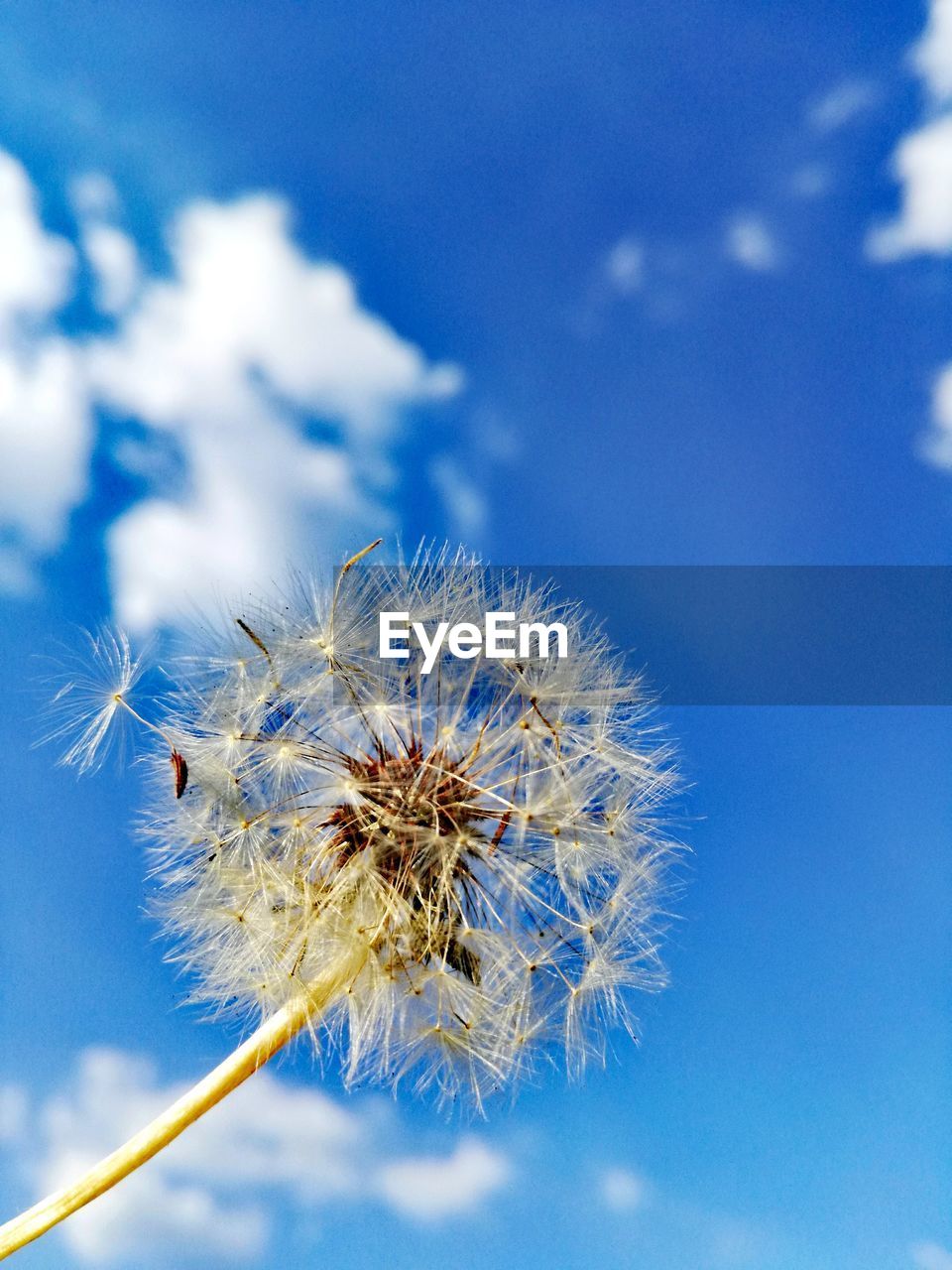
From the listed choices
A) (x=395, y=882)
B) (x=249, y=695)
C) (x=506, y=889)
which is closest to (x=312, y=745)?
(x=249, y=695)

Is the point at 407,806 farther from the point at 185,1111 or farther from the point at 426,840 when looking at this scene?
the point at 185,1111

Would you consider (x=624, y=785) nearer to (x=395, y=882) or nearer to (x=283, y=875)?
(x=395, y=882)

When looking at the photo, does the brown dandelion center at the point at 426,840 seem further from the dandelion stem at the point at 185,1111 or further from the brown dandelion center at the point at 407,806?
the dandelion stem at the point at 185,1111
